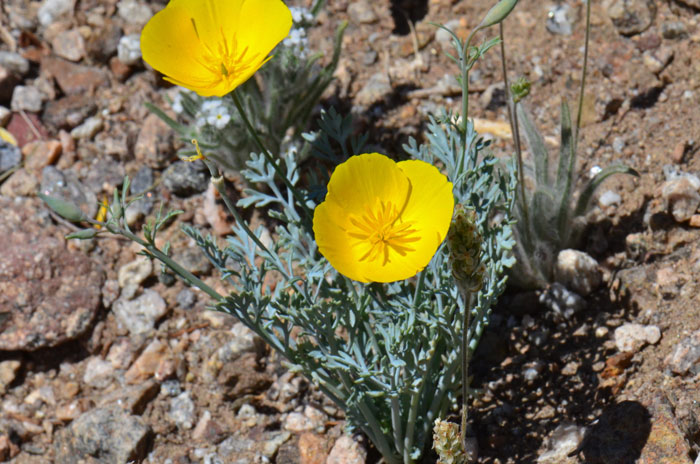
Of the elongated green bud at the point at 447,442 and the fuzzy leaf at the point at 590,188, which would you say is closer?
the elongated green bud at the point at 447,442

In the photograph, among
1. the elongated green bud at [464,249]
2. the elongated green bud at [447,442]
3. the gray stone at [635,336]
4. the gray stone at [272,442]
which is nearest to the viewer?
the elongated green bud at [464,249]

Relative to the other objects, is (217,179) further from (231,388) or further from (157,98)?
(157,98)

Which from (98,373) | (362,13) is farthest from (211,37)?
(362,13)

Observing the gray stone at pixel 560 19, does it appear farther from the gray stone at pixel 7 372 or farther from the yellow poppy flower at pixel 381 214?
the gray stone at pixel 7 372

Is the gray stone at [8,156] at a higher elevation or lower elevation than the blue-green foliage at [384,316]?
higher

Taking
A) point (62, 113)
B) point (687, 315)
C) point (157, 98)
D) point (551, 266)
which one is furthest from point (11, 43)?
point (687, 315)

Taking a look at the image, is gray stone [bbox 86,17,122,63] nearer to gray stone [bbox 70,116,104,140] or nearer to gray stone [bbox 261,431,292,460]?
gray stone [bbox 70,116,104,140]

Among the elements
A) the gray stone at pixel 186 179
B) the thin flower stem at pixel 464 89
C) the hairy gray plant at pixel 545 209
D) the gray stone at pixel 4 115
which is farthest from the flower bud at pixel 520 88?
the gray stone at pixel 4 115
